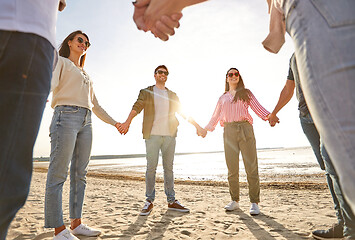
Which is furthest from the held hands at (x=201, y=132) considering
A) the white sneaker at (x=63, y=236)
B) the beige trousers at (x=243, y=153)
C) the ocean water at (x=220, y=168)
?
the ocean water at (x=220, y=168)

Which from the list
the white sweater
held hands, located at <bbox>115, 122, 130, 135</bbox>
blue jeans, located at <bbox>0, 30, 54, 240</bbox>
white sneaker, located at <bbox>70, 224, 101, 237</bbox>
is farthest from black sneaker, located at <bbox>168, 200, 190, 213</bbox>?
blue jeans, located at <bbox>0, 30, 54, 240</bbox>

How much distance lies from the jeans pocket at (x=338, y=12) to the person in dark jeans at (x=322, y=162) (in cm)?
224

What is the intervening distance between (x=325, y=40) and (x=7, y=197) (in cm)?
129

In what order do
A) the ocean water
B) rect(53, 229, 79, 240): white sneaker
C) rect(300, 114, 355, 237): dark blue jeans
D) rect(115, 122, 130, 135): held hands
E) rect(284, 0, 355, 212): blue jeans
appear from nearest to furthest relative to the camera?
rect(284, 0, 355, 212): blue jeans → rect(300, 114, 355, 237): dark blue jeans → rect(53, 229, 79, 240): white sneaker → rect(115, 122, 130, 135): held hands → the ocean water

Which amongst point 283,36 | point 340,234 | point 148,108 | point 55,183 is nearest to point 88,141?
point 55,183

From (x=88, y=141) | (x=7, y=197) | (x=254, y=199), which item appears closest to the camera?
(x=7, y=197)

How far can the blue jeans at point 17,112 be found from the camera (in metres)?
0.98

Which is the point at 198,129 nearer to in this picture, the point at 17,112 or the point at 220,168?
the point at 17,112

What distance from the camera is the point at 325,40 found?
0.70 meters

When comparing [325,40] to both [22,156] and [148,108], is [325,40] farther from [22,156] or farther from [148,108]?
[148,108]

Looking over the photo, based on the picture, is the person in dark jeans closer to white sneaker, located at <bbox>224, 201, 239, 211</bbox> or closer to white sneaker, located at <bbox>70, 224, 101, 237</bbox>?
white sneaker, located at <bbox>224, 201, 239, 211</bbox>

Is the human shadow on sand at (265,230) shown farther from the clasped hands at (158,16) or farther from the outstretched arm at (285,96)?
the clasped hands at (158,16)

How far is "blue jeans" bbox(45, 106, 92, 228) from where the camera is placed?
2.63 m

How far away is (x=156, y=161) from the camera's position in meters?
4.63
